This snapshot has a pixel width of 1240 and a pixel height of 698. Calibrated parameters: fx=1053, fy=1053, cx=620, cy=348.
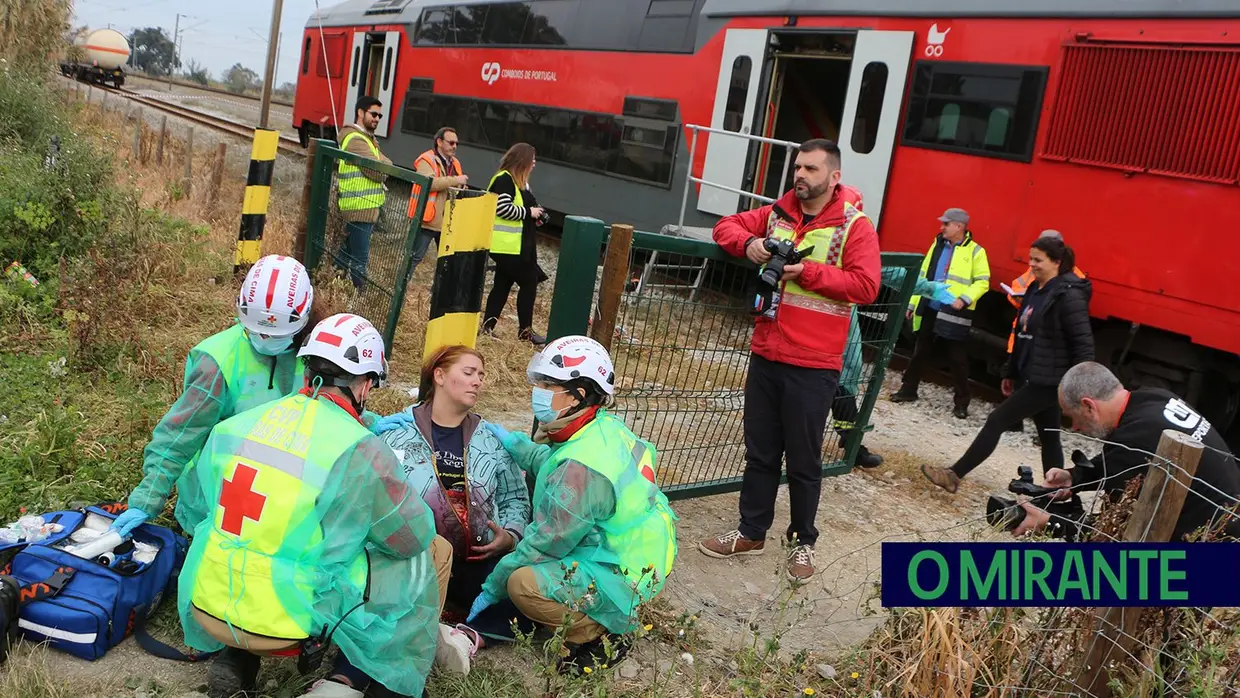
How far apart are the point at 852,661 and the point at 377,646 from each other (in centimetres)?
172

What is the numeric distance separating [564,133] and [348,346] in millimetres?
10905

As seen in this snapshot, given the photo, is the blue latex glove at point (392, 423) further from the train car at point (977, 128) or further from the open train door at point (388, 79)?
the open train door at point (388, 79)

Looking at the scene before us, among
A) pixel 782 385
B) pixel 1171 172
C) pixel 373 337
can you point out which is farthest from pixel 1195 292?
pixel 373 337

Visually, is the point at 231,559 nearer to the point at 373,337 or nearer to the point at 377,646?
the point at 377,646

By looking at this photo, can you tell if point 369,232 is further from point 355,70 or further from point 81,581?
point 355,70

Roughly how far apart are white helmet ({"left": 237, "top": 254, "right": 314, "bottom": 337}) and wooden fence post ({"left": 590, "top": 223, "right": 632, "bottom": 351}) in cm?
128

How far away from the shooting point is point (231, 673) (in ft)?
10.0

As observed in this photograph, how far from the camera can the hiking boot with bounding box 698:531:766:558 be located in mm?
4984

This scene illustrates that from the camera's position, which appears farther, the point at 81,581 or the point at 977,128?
the point at 977,128

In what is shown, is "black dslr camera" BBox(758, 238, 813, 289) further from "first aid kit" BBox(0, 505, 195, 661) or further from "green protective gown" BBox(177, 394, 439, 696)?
"first aid kit" BBox(0, 505, 195, 661)

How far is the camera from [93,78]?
1658 inches

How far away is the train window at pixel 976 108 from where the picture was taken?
326 inches

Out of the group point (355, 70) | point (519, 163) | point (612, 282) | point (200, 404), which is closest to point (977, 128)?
point (519, 163)

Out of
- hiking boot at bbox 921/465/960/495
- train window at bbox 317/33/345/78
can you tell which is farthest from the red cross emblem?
train window at bbox 317/33/345/78
